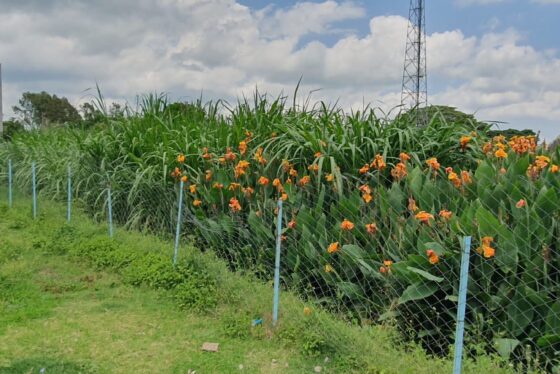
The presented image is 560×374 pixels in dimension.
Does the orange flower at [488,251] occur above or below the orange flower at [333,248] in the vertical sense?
above

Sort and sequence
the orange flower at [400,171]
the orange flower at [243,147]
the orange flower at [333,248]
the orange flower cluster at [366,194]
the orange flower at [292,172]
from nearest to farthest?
1. the orange flower at [333,248]
2. the orange flower cluster at [366,194]
3. the orange flower at [400,171]
4. the orange flower at [292,172]
5. the orange flower at [243,147]

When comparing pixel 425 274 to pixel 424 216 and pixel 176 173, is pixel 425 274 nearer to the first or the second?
pixel 424 216

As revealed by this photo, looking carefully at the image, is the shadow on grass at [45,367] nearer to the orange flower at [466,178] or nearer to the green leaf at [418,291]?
the green leaf at [418,291]

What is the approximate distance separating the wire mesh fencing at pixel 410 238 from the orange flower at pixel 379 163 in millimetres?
15

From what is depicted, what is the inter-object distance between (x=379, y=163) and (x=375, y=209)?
42cm

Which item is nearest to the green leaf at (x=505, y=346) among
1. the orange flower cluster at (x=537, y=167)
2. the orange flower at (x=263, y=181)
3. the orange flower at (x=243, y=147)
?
the orange flower cluster at (x=537, y=167)

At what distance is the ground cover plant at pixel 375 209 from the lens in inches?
124

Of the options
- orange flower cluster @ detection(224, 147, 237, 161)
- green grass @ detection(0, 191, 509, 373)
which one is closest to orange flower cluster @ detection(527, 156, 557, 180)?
green grass @ detection(0, 191, 509, 373)

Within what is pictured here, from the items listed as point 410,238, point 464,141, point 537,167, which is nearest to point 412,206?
point 410,238

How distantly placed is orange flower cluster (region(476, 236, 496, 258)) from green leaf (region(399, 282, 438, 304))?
1.29ft

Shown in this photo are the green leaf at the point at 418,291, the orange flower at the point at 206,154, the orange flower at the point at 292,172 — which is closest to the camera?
the green leaf at the point at 418,291

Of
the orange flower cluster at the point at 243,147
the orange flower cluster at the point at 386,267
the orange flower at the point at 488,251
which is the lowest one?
the orange flower cluster at the point at 386,267

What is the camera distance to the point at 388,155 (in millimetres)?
4547

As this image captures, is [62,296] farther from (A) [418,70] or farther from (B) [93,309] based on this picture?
(A) [418,70]
